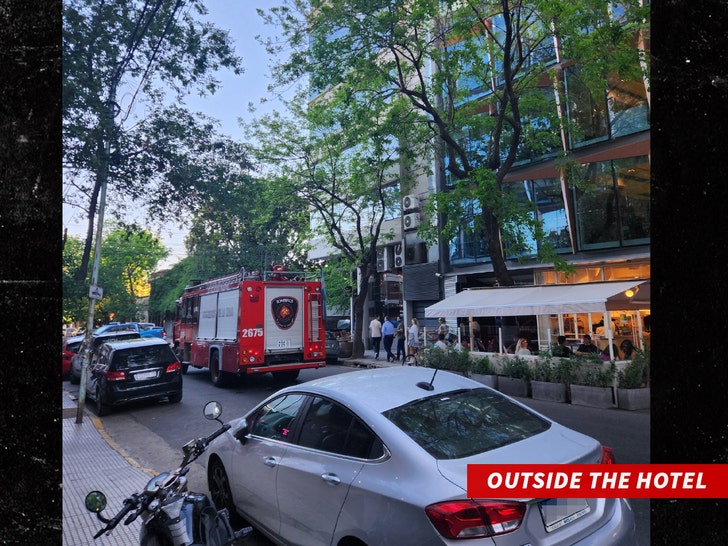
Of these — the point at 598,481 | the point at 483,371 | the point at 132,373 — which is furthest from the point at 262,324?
the point at 598,481

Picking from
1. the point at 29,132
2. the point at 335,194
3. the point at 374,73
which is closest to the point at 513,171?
the point at 374,73

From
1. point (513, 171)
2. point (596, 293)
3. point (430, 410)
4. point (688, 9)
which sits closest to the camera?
point (688, 9)

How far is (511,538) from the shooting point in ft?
6.07

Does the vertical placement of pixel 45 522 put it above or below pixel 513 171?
below

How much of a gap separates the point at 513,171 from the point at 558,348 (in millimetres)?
3927

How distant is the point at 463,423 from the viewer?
251cm

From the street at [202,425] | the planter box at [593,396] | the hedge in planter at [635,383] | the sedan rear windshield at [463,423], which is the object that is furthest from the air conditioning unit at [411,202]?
the sedan rear windshield at [463,423]

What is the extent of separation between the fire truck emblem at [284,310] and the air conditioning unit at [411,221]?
29.1ft

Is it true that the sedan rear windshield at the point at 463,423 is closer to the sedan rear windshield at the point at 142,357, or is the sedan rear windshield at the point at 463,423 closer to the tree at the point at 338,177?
the sedan rear windshield at the point at 142,357

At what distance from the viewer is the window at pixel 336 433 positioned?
2420 millimetres

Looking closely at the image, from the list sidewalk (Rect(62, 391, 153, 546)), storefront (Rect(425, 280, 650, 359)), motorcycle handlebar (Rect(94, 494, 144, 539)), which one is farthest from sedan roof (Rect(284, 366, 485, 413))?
storefront (Rect(425, 280, 650, 359))

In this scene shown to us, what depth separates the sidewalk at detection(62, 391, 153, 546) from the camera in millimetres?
2977

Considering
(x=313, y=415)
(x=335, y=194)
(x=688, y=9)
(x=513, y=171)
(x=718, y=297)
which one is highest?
(x=335, y=194)

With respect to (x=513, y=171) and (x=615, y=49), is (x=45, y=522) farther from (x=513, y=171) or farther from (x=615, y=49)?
(x=513, y=171)
